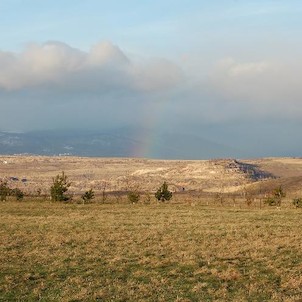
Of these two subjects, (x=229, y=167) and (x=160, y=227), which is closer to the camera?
Result: (x=160, y=227)

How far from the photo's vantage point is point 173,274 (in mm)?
19359

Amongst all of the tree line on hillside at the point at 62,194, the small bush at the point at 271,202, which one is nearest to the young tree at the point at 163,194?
the tree line on hillside at the point at 62,194

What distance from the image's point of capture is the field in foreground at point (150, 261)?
1656 centimetres

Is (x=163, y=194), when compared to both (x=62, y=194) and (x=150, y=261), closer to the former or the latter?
(x=62, y=194)

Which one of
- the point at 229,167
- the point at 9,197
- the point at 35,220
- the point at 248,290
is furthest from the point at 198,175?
the point at 248,290

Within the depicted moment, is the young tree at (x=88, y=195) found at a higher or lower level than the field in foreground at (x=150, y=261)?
higher

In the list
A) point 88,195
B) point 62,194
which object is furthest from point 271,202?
point 62,194

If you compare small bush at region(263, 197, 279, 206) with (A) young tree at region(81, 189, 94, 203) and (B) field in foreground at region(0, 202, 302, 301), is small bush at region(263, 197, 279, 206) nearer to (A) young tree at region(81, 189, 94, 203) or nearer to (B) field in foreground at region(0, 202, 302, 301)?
(B) field in foreground at region(0, 202, 302, 301)

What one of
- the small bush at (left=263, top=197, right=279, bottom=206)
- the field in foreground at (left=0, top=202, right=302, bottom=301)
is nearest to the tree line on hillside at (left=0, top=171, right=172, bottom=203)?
the small bush at (left=263, top=197, right=279, bottom=206)

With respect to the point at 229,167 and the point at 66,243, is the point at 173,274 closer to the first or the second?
the point at 66,243

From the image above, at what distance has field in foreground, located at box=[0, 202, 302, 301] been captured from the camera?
16.6 meters

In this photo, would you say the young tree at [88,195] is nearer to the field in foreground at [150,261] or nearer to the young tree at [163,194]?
the young tree at [163,194]

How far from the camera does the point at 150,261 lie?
864 inches

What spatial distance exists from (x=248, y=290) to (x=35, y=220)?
25.0 m
